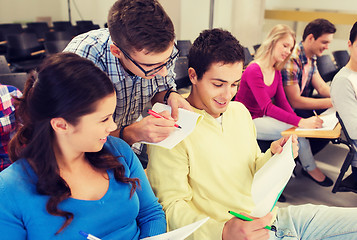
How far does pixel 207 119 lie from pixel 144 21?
484 mm

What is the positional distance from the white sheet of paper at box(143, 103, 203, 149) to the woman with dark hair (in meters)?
0.20

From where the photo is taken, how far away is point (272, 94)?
Result: 2812 millimetres

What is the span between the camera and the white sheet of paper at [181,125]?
115 centimetres

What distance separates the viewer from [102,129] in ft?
3.23

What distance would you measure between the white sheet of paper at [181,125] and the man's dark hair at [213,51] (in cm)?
23

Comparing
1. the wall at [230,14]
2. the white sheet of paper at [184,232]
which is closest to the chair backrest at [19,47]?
the wall at [230,14]

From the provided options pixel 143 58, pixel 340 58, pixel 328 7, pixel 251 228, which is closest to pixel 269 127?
pixel 143 58

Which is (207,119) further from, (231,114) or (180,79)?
(180,79)

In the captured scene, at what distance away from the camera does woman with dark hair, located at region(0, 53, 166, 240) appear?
0.91 meters

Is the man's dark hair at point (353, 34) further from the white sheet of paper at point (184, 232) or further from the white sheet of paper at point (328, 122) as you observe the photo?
the white sheet of paper at point (184, 232)

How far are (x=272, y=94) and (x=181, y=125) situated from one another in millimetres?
1757

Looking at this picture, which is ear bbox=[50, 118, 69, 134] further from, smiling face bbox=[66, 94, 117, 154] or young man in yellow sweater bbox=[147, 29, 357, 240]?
young man in yellow sweater bbox=[147, 29, 357, 240]

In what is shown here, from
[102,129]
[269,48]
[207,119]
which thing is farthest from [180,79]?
[102,129]

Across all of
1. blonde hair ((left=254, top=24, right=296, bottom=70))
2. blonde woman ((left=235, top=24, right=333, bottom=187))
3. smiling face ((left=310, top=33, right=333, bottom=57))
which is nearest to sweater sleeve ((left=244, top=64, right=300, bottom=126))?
blonde woman ((left=235, top=24, right=333, bottom=187))
